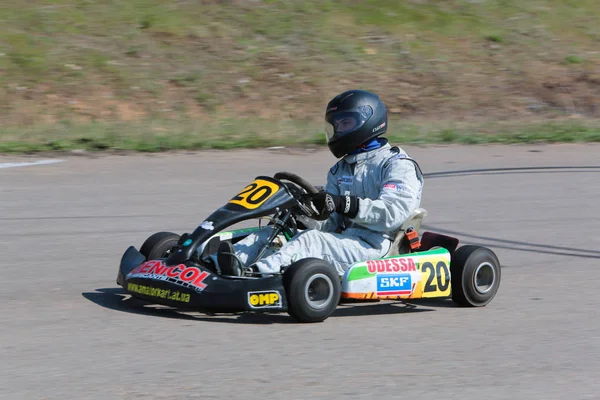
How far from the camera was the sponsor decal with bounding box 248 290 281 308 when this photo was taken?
495 cm

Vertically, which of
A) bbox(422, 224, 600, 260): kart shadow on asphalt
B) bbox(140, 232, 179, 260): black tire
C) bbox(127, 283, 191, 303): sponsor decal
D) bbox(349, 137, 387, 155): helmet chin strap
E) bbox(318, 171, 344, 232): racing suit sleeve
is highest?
bbox(349, 137, 387, 155): helmet chin strap

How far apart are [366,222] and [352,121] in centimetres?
61

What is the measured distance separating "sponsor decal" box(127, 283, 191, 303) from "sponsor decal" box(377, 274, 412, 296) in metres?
1.04

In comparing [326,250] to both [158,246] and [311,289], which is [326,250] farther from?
[158,246]

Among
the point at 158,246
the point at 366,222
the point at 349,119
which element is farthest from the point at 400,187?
the point at 158,246

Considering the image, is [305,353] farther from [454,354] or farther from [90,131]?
[90,131]

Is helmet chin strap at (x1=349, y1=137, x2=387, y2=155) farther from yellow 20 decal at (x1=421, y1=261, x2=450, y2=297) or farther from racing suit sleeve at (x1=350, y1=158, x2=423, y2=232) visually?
yellow 20 decal at (x1=421, y1=261, x2=450, y2=297)

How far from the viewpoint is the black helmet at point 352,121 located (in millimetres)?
5637

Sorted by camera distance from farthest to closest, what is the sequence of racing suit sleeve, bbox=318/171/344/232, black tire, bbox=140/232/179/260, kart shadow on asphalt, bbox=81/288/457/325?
racing suit sleeve, bbox=318/171/344/232, black tire, bbox=140/232/179/260, kart shadow on asphalt, bbox=81/288/457/325

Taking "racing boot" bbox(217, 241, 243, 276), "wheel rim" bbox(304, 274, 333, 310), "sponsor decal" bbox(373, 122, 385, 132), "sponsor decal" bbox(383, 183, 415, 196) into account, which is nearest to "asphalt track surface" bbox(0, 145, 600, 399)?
"wheel rim" bbox(304, 274, 333, 310)

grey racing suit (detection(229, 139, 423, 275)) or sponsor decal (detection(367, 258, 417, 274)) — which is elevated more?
grey racing suit (detection(229, 139, 423, 275))

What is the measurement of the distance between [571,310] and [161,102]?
9.24 m

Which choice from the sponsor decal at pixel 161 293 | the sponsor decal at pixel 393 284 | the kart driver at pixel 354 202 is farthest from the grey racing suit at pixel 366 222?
the sponsor decal at pixel 161 293

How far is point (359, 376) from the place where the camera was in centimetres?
419
